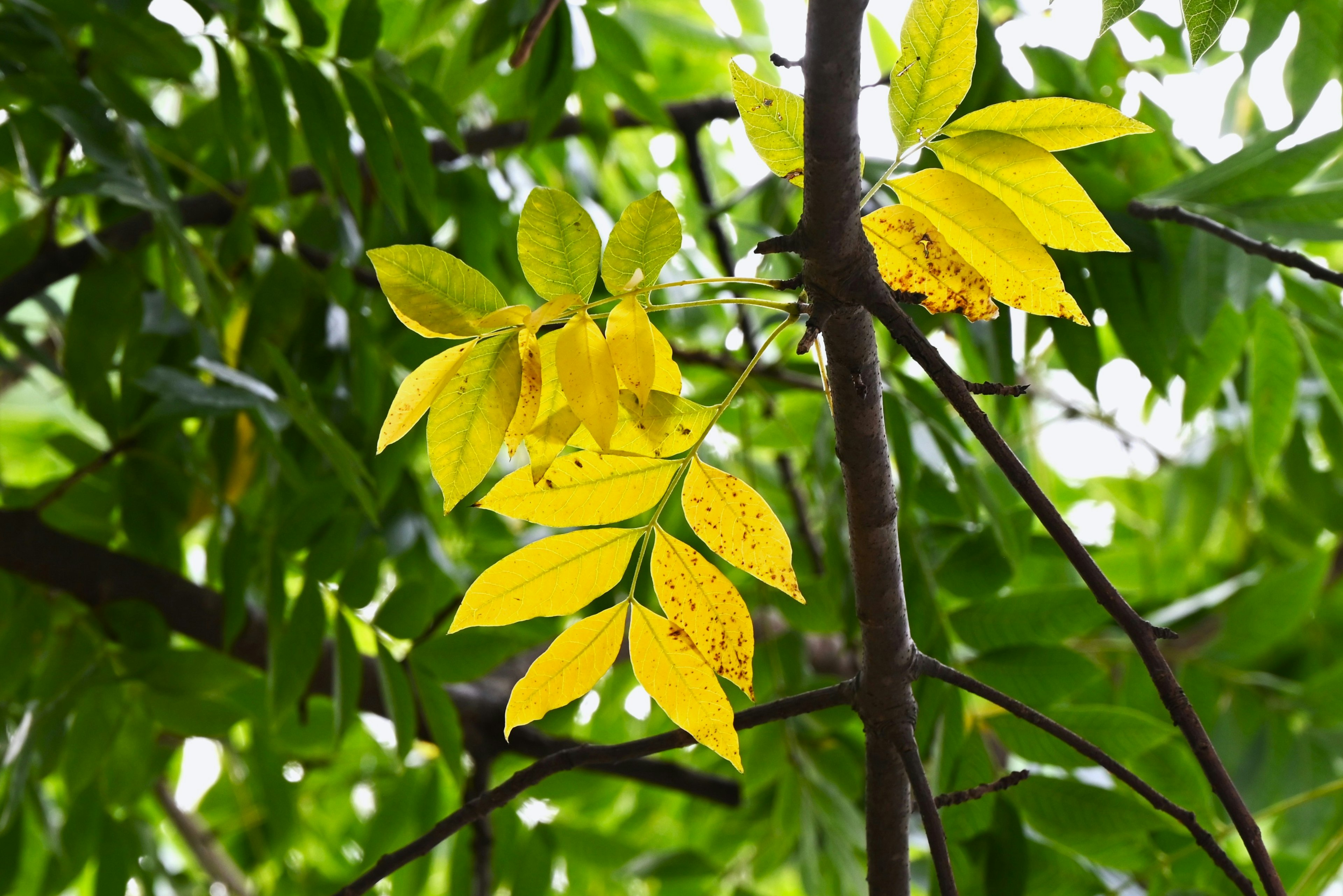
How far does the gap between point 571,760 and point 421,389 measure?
12cm

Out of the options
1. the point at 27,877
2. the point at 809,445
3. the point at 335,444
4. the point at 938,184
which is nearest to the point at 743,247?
the point at 809,445

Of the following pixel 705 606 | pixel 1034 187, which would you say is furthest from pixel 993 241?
pixel 705 606

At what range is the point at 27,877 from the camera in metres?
0.96

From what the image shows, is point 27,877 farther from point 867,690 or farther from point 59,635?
point 867,690

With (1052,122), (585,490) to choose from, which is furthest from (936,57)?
(585,490)

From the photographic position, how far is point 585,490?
0.27m

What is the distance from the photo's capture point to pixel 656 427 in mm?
254

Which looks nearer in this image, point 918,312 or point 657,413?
point 657,413

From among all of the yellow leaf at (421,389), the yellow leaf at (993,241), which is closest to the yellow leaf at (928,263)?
the yellow leaf at (993,241)

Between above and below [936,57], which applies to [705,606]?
below

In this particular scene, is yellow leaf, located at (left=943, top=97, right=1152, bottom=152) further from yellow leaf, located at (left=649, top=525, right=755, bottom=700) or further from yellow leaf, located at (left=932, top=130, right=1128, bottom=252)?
yellow leaf, located at (left=649, top=525, right=755, bottom=700)

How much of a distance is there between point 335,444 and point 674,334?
0.45 m

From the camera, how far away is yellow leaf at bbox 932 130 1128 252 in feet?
0.79

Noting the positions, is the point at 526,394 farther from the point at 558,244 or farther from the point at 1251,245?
the point at 1251,245
